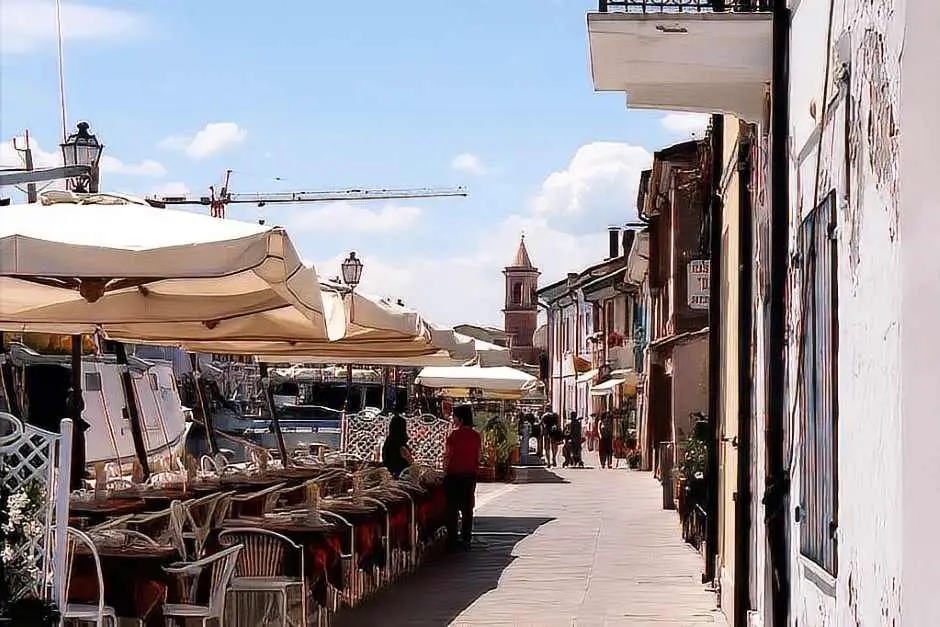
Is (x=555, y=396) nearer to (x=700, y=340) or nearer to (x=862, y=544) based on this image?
(x=700, y=340)

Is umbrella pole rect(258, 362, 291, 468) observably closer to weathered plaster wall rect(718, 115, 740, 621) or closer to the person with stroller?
weathered plaster wall rect(718, 115, 740, 621)

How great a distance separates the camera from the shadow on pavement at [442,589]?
12734 mm

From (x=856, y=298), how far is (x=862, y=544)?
89cm

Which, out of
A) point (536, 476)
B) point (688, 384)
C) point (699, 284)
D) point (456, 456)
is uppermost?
point (699, 284)

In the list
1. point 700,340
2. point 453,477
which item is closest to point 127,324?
point 453,477

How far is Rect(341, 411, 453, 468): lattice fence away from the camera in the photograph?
24.2m

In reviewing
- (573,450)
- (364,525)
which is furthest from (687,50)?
(573,450)

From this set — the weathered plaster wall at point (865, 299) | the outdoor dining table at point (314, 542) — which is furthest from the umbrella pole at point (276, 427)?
the weathered plaster wall at point (865, 299)

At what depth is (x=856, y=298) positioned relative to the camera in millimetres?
5484

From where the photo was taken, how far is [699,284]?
15.5 meters

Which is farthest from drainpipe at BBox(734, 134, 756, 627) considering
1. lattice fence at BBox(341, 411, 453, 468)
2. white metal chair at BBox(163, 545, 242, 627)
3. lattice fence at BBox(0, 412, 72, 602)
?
lattice fence at BBox(341, 411, 453, 468)

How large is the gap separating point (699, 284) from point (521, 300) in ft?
380

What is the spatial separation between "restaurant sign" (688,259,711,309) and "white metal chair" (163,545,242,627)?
735 centimetres

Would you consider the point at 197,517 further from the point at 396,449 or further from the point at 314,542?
the point at 396,449
